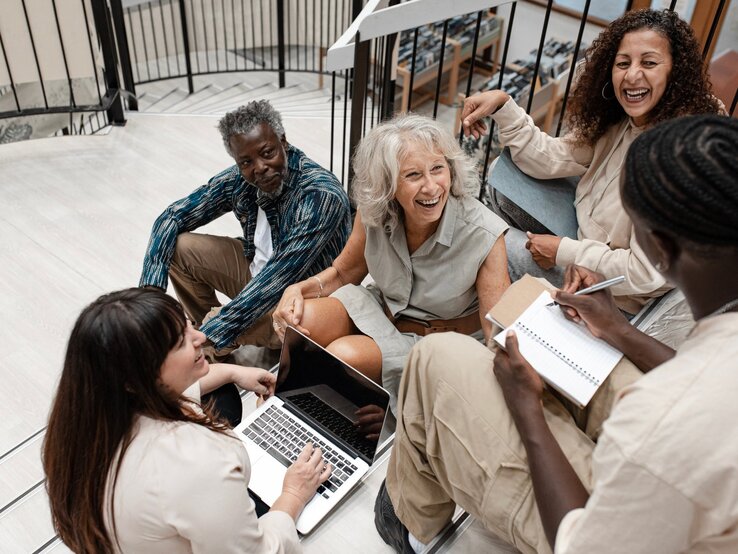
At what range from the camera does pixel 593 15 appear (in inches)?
264

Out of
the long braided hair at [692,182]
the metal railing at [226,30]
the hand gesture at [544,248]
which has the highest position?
the long braided hair at [692,182]

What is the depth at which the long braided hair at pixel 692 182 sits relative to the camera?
918 millimetres

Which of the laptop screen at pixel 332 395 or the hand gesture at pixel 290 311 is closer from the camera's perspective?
the laptop screen at pixel 332 395

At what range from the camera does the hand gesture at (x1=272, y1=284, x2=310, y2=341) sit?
2.21 meters

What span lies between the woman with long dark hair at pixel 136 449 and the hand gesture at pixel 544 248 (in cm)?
114

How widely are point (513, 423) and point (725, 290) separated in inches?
21.1

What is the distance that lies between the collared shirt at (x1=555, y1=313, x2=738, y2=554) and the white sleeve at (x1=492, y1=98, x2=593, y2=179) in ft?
4.46

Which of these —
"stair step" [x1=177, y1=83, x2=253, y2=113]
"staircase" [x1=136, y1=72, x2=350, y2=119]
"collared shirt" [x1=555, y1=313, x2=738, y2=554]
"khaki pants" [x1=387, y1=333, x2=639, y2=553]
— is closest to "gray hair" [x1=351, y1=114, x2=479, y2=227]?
"khaki pants" [x1=387, y1=333, x2=639, y2=553]

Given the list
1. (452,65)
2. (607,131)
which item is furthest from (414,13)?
(452,65)

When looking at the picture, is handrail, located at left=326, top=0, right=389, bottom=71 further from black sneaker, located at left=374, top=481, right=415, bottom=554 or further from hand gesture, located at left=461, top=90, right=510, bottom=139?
black sneaker, located at left=374, top=481, right=415, bottom=554

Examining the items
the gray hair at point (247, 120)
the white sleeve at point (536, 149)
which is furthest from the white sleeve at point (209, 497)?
the white sleeve at point (536, 149)

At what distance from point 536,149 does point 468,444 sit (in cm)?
117

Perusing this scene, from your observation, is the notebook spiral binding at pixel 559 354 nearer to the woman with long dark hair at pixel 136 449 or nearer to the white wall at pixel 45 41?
the woman with long dark hair at pixel 136 449

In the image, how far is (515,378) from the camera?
141 cm
